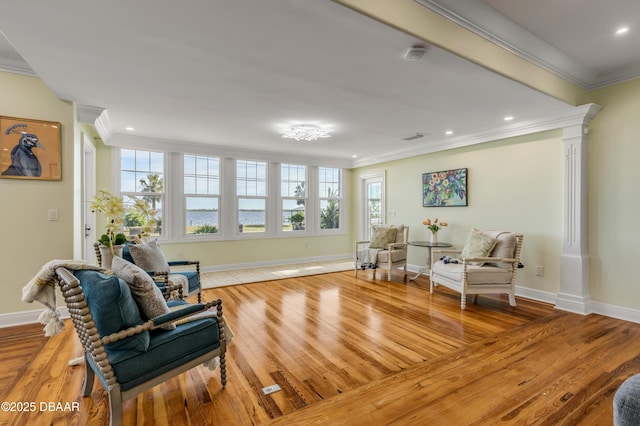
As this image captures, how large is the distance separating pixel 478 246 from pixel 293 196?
4.18m

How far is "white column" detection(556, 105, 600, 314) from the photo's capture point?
3.59 metres

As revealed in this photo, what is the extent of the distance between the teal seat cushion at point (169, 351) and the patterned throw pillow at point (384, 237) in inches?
157

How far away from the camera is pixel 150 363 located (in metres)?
1.67

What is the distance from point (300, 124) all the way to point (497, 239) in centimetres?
318

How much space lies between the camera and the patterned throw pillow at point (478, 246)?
156 inches

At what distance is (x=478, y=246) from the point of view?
4.06 m

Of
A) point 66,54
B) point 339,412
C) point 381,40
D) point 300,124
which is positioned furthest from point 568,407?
point 66,54

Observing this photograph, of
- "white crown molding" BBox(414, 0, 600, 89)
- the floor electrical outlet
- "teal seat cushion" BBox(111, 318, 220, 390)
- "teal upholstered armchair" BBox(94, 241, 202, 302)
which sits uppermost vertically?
"white crown molding" BBox(414, 0, 600, 89)

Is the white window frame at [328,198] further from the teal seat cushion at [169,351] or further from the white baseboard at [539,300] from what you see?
the teal seat cushion at [169,351]

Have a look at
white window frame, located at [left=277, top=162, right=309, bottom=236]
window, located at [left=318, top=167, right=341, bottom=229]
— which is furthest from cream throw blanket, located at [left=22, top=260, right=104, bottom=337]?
window, located at [left=318, top=167, right=341, bottom=229]

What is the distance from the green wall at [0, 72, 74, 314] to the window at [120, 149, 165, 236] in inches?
76.6

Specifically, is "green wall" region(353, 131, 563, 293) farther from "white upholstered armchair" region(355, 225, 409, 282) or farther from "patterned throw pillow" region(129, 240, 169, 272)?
"patterned throw pillow" region(129, 240, 169, 272)

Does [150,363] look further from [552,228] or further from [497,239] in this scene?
[552,228]

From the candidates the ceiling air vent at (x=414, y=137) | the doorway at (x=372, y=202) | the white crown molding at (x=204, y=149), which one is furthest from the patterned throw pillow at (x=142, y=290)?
the doorway at (x=372, y=202)
